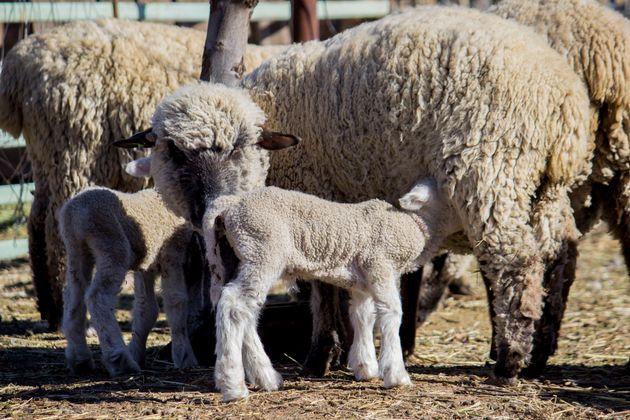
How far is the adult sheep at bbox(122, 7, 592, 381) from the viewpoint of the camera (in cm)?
489

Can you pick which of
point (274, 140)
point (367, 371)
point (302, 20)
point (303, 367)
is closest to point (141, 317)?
point (303, 367)

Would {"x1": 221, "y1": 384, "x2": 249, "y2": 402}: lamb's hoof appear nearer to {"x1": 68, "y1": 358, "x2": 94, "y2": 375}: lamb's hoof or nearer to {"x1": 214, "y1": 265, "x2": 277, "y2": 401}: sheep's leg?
{"x1": 214, "y1": 265, "x2": 277, "y2": 401}: sheep's leg

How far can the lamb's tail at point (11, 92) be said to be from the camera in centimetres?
697

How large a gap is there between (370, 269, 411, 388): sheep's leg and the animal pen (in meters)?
0.09

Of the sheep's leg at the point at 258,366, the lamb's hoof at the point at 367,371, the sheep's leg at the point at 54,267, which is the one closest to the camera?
the sheep's leg at the point at 258,366

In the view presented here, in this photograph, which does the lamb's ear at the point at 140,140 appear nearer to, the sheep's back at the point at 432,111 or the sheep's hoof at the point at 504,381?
the sheep's back at the point at 432,111

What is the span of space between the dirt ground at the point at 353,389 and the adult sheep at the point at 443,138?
38 cm

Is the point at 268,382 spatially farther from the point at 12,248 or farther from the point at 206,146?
the point at 12,248

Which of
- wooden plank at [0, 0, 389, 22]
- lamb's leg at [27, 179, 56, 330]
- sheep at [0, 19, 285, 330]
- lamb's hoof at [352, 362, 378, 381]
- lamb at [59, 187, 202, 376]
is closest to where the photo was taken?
lamb's hoof at [352, 362, 378, 381]

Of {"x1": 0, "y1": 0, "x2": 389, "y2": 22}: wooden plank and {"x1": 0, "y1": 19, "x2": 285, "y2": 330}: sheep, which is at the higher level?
{"x1": 0, "y1": 0, "x2": 389, "y2": 22}: wooden plank

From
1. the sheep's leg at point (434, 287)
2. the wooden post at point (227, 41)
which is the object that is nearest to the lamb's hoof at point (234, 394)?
the wooden post at point (227, 41)

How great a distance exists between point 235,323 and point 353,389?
75cm

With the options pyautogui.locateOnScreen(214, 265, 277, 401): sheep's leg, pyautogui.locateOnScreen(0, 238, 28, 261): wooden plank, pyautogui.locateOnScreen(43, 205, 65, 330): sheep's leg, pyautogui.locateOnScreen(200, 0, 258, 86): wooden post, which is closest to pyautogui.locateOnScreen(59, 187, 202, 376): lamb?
pyautogui.locateOnScreen(200, 0, 258, 86): wooden post

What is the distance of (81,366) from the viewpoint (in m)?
5.36
